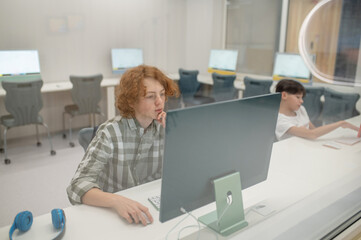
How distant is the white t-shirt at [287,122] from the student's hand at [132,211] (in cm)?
117

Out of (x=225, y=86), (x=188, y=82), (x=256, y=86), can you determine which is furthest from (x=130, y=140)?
(x=188, y=82)

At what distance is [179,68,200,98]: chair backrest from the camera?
4.95 meters

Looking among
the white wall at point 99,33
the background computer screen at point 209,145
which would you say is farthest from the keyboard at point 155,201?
the white wall at point 99,33

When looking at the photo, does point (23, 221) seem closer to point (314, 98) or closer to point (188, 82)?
point (314, 98)

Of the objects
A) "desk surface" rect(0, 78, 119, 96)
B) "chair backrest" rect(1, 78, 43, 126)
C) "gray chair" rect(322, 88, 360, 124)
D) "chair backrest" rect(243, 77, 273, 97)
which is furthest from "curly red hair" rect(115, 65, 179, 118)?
"chair backrest" rect(243, 77, 273, 97)

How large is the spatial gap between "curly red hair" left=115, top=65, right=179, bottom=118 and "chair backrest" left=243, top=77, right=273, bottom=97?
2.77m

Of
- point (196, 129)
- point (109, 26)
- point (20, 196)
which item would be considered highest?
point (109, 26)

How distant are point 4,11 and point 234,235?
406 cm

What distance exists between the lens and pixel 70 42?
4.45m

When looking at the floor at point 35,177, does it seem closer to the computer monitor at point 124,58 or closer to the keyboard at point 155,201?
the keyboard at point 155,201

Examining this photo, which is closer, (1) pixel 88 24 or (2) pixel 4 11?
(2) pixel 4 11

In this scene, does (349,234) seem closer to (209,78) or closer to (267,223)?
(267,223)

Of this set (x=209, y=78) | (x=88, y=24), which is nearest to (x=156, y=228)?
(x=88, y=24)

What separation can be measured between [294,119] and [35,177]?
7.56 feet
